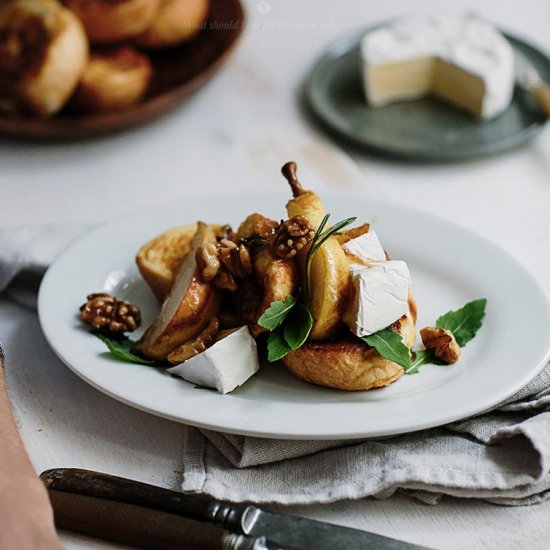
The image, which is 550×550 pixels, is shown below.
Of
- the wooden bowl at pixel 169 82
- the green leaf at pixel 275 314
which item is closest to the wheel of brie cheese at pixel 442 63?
the wooden bowl at pixel 169 82

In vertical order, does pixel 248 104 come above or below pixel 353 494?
below

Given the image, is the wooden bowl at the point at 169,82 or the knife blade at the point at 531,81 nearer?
the wooden bowl at the point at 169,82

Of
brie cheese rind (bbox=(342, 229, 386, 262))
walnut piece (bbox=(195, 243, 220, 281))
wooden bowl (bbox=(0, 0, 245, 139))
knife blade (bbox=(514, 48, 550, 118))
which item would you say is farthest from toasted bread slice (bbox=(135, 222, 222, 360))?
knife blade (bbox=(514, 48, 550, 118))

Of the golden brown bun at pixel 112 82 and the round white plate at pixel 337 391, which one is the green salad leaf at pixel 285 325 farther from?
the golden brown bun at pixel 112 82

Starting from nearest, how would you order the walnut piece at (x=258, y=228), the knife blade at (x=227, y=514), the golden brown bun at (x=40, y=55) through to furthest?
the knife blade at (x=227, y=514), the walnut piece at (x=258, y=228), the golden brown bun at (x=40, y=55)

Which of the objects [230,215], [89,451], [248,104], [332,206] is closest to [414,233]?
[332,206]

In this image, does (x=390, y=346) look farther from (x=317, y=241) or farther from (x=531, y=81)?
(x=531, y=81)

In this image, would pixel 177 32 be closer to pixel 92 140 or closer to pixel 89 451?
pixel 92 140
